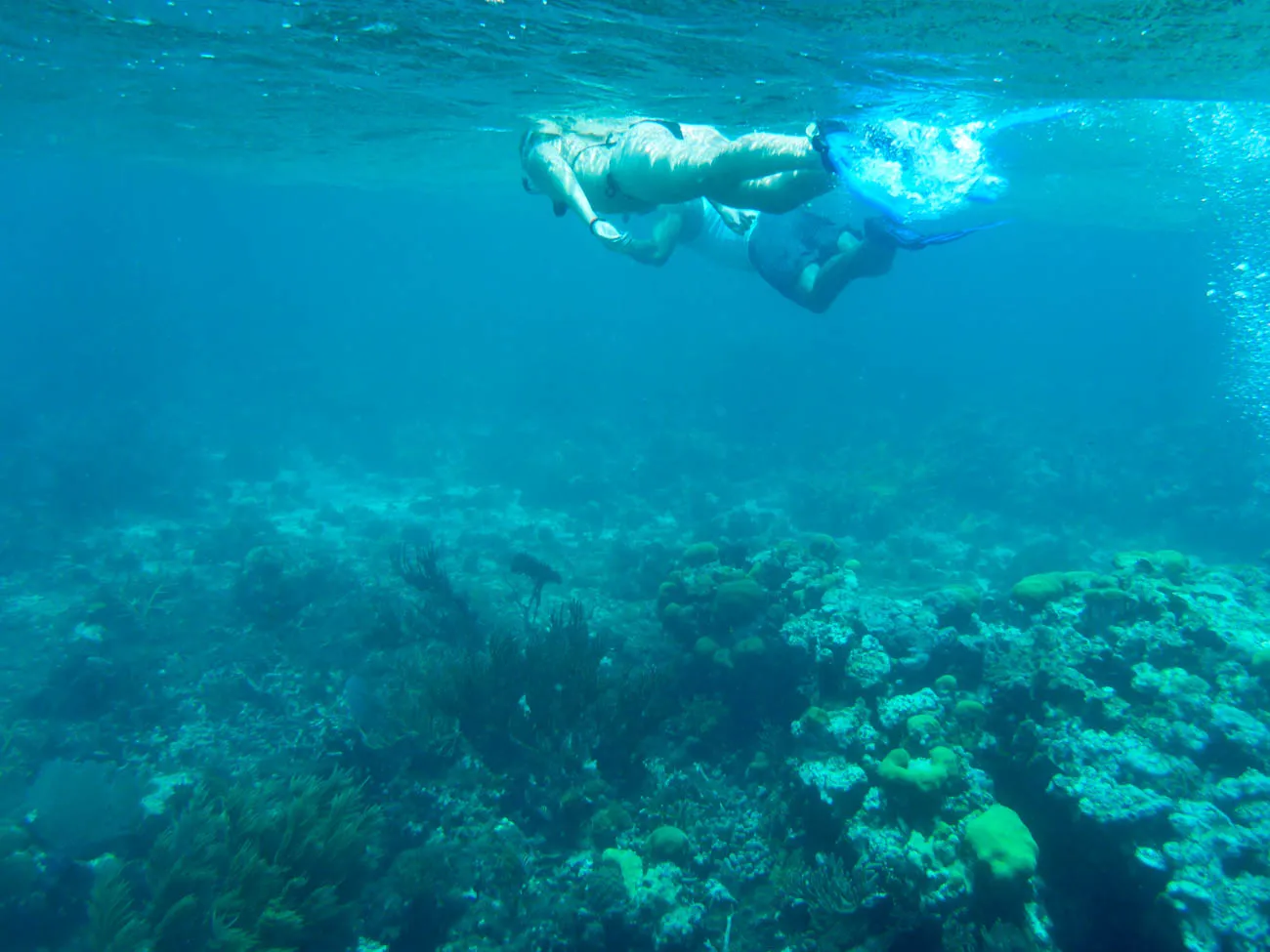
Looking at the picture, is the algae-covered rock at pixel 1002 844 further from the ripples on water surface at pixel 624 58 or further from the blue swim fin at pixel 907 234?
the ripples on water surface at pixel 624 58

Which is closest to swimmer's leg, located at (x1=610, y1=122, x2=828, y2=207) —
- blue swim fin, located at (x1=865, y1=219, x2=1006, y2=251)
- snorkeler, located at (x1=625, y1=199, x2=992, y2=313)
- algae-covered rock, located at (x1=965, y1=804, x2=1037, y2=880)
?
snorkeler, located at (x1=625, y1=199, x2=992, y2=313)

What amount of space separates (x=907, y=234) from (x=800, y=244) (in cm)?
243

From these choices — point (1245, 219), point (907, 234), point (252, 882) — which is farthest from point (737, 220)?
point (1245, 219)

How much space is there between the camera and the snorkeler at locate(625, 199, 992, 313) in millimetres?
7129

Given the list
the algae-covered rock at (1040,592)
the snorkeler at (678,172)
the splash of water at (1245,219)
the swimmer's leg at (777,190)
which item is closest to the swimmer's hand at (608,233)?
the snorkeler at (678,172)

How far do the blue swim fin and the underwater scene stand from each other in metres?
0.07

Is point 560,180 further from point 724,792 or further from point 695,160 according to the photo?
point 724,792

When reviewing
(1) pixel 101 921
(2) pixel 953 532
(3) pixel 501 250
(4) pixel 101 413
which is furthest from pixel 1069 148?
(3) pixel 501 250

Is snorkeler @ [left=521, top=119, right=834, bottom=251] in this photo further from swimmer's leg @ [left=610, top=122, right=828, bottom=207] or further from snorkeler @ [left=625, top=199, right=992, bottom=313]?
snorkeler @ [left=625, top=199, right=992, bottom=313]

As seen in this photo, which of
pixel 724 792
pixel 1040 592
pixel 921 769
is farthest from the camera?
pixel 1040 592

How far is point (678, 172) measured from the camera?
19.9ft

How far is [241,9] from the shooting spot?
10625 millimetres

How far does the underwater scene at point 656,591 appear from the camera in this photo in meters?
5.55

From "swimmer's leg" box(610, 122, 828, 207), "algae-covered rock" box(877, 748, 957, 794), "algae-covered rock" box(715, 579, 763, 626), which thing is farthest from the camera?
"algae-covered rock" box(715, 579, 763, 626)
